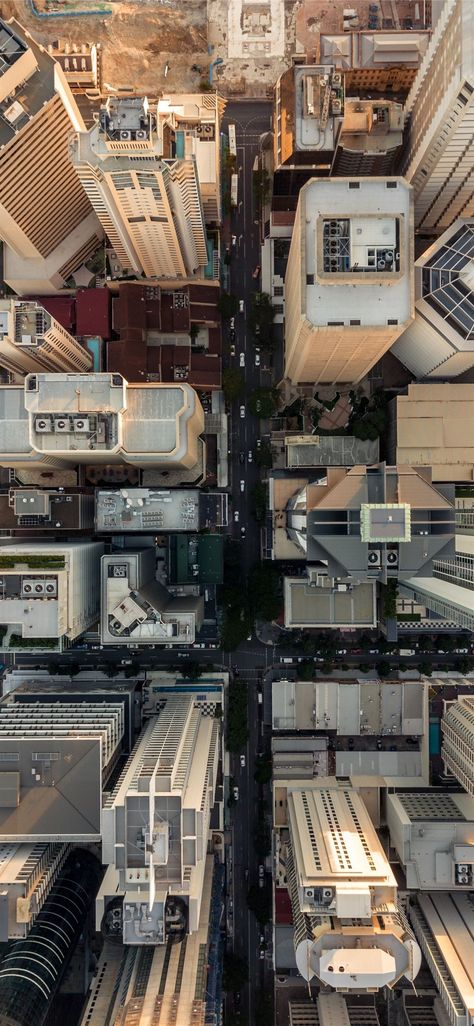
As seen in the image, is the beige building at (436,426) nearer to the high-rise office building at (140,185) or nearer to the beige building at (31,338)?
the high-rise office building at (140,185)

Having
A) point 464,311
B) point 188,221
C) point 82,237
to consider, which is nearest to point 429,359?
point 464,311

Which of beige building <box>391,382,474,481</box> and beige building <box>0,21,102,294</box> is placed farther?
beige building <box>391,382,474,481</box>

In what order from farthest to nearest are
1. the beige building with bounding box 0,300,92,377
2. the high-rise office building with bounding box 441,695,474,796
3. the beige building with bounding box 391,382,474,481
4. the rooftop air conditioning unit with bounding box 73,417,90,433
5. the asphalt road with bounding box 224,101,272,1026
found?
the asphalt road with bounding box 224,101,272,1026, the beige building with bounding box 391,382,474,481, the high-rise office building with bounding box 441,695,474,796, the beige building with bounding box 0,300,92,377, the rooftop air conditioning unit with bounding box 73,417,90,433

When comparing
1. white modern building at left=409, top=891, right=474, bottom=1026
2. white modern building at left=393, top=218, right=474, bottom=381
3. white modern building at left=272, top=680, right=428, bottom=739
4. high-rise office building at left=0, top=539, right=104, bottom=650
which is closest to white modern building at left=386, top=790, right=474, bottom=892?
white modern building at left=409, top=891, right=474, bottom=1026

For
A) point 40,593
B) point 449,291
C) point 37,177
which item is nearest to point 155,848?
point 40,593

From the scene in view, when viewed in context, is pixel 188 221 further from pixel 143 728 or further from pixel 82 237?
pixel 143 728

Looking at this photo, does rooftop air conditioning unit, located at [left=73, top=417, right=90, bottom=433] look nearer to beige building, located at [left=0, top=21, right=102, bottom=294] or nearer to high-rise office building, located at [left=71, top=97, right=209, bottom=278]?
high-rise office building, located at [left=71, top=97, right=209, bottom=278]

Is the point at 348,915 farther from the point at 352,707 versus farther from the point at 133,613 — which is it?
the point at 133,613

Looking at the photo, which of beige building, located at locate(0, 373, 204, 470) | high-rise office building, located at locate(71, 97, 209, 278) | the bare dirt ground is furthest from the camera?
the bare dirt ground
